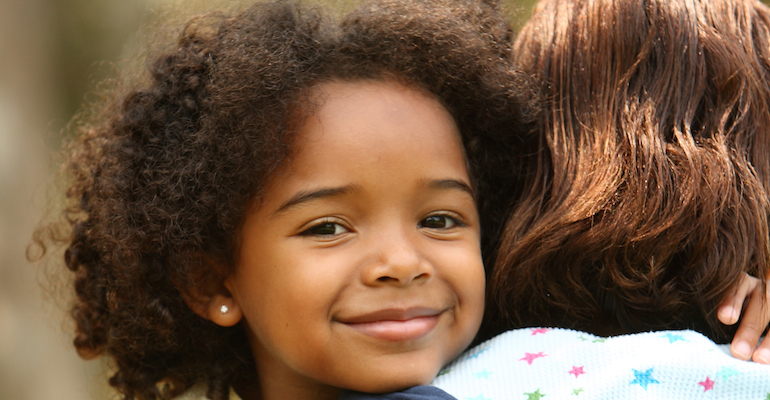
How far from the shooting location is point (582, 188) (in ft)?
6.07

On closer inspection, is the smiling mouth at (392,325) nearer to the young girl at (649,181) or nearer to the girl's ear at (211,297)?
the young girl at (649,181)

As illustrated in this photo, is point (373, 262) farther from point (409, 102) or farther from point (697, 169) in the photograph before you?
point (697, 169)

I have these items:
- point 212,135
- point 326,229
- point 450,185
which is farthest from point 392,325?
point 212,135

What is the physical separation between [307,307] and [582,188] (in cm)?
72

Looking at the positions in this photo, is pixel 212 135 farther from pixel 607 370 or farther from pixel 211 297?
pixel 607 370

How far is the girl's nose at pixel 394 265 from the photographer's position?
1.77 meters

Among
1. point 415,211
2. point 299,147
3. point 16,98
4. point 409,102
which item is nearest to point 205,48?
point 299,147

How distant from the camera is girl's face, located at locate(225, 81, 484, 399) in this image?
1797mm

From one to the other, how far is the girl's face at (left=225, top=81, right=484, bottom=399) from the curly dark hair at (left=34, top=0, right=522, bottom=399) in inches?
3.4

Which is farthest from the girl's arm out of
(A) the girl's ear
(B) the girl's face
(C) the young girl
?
(A) the girl's ear

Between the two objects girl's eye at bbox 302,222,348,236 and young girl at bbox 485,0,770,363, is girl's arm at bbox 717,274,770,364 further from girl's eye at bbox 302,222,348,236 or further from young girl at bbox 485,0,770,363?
girl's eye at bbox 302,222,348,236

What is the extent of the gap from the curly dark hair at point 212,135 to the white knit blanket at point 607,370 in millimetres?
600

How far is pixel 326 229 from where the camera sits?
185cm

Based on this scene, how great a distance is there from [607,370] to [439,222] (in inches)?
22.3
